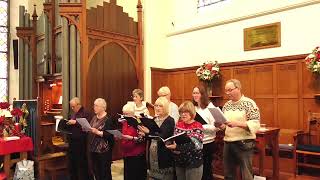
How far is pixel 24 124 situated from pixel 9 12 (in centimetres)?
622

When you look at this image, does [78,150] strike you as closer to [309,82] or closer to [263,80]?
[263,80]

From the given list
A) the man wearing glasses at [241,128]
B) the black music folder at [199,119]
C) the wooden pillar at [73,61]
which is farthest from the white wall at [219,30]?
the black music folder at [199,119]

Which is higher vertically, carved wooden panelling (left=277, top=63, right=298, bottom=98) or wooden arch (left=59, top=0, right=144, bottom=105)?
wooden arch (left=59, top=0, right=144, bottom=105)

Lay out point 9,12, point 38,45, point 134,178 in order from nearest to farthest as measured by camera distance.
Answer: point 134,178, point 38,45, point 9,12

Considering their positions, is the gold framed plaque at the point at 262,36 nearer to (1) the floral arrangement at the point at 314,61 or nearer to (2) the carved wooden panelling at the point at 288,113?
(1) the floral arrangement at the point at 314,61

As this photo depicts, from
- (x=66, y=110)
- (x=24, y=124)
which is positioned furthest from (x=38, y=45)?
(x=24, y=124)

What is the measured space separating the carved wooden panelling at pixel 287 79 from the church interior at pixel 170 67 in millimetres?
18

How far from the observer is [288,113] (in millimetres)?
5961

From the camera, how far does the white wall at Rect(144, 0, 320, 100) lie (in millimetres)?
5867

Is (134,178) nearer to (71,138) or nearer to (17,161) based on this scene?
(71,138)

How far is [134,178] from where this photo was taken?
154 inches

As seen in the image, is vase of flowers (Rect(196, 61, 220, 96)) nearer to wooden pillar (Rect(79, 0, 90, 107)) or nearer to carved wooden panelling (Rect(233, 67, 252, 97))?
carved wooden panelling (Rect(233, 67, 252, 97))

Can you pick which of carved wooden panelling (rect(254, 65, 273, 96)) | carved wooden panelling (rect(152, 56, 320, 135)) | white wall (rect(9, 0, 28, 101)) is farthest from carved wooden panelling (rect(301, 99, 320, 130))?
white wall (rect(9, 0, 28, 101))

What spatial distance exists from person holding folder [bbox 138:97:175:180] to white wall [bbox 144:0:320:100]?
358cm
